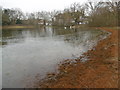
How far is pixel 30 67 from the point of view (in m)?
6.58

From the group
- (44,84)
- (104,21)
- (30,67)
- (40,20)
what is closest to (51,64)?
(30,67)

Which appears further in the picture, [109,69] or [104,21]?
[104,21]

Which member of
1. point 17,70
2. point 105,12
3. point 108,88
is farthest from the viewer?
point 105,12

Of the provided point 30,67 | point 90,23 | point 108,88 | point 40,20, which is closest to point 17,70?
point 30,67

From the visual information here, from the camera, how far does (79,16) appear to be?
5525 cm

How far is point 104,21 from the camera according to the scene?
→ 3647 cm

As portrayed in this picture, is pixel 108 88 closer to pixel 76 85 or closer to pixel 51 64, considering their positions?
pixel 76 85

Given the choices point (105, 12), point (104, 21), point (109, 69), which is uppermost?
point (105, 12)

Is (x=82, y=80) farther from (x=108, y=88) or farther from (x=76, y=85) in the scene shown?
(x=108, y=88)

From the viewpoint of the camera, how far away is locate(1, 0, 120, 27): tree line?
34875 mm

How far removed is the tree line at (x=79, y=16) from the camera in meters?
34.9

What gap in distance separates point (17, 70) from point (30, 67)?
2.27 ft

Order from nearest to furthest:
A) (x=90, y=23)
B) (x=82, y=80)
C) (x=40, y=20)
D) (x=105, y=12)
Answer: (x=82, y=80)
(x=105, y=12)
(x=90, y=23)
(x=40, y=20)

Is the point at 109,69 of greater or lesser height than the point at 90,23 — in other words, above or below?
below
